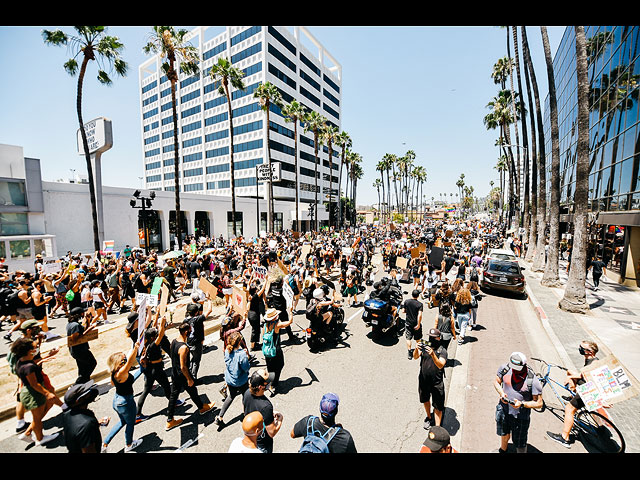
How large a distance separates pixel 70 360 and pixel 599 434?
1066 centimetres

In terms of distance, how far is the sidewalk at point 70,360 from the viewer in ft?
17.8

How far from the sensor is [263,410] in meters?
3.45

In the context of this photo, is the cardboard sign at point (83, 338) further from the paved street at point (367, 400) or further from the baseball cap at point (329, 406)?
the baseball cap at point (329, 406)

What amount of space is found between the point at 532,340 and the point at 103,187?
31844 mm

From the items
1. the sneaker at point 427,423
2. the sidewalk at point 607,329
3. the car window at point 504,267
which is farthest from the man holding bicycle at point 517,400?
the car window at point 504,267

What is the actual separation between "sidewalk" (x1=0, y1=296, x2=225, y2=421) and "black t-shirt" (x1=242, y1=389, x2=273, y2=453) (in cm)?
469

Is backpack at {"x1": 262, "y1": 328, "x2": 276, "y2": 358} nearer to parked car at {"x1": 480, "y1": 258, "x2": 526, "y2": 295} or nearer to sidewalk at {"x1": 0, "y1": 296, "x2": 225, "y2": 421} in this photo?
sidewalk at {"x1": 0, "y1": 296, "x2": 225, "y2": 421}

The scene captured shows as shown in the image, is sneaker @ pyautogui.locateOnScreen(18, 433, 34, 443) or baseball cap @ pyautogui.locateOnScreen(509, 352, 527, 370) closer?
baseball cap @ pyautogui.locateOnScreen(509, 352, 527, 370)

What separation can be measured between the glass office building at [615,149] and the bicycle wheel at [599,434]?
14.1m

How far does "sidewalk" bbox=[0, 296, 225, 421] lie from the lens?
5.43m

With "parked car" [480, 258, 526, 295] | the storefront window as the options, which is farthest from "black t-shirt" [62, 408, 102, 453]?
the storefront window

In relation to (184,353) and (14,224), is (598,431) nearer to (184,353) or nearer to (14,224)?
(184,353)

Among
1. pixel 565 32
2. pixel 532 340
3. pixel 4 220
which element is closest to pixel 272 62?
pixel 565 32
